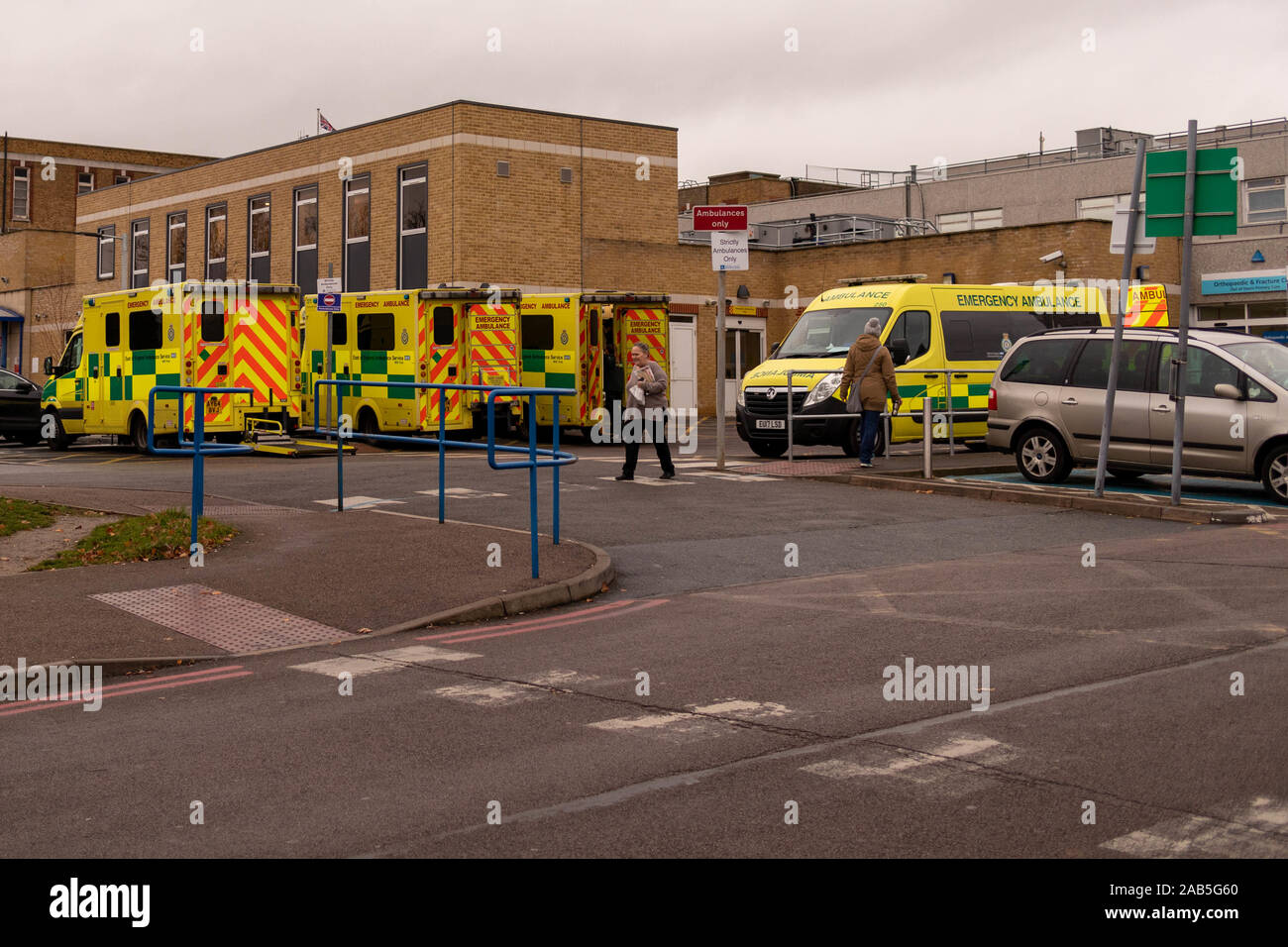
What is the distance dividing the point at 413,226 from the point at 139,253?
15910 millimetres

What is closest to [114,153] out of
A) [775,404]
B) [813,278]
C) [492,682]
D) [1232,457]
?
[813,278]

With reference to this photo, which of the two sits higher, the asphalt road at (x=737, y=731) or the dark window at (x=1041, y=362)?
the dark window at (x=1041, y=362)

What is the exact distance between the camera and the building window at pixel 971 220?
5353 cm

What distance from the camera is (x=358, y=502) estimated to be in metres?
15.9

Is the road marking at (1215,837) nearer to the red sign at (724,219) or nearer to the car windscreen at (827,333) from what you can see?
the red sign at (724,219)

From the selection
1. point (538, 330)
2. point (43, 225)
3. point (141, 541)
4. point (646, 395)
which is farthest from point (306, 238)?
point (43, 225)

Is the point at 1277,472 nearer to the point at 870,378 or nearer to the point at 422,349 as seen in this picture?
the point at 870,378

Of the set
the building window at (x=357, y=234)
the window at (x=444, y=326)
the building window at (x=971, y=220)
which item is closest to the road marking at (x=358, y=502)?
the window at (x=444, y=326)

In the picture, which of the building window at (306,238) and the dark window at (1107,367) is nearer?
the dark window at (1107,367)

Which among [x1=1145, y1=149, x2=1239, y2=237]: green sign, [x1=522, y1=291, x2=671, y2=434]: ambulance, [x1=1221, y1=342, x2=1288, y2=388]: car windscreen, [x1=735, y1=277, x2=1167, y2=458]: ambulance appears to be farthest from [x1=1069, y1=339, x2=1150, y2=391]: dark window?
[x1=522, y1=291, x2=671, y2=434]: ambulance

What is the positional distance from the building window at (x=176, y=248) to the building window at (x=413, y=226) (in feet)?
38.4

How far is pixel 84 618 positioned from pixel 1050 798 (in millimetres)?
6417

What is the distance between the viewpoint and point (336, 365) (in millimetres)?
27500
